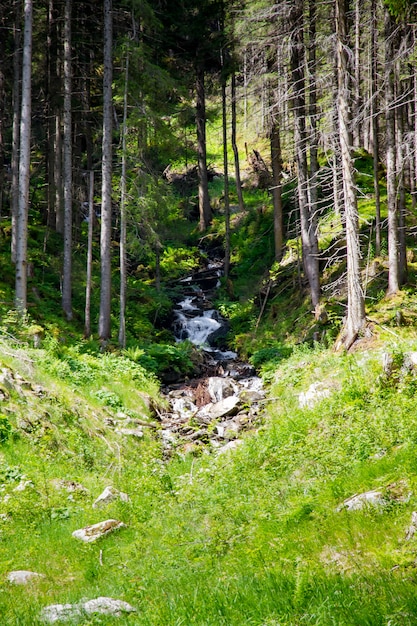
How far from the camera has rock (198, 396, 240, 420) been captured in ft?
42.0

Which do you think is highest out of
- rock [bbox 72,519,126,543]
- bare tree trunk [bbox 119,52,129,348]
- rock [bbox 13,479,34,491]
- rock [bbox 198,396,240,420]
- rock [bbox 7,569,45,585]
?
bare tree trunk [bbox 119,52,129,348]

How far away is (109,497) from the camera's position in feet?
24.1

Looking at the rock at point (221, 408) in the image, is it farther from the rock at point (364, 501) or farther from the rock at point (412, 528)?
the rock at point (412, 528)

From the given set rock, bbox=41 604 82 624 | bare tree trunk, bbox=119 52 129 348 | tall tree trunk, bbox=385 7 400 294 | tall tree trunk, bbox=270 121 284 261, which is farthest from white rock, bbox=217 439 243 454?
tall tree trunk, bbox=270 121 284 261

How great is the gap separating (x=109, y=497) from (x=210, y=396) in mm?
7326

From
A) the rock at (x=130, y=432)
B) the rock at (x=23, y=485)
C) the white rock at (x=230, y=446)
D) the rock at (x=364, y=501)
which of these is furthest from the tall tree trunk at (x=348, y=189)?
the rock at (x=23, y=485)

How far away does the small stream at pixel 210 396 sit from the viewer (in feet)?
37.6

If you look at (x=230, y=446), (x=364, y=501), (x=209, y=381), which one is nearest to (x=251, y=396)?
(x=209, y=381)

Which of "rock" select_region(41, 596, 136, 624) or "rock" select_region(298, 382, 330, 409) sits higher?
"rock" select_region(41, 596, 136, 624)

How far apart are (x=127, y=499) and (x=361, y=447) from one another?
3535 mm

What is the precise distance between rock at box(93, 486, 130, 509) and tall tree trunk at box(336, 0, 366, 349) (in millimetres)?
6631

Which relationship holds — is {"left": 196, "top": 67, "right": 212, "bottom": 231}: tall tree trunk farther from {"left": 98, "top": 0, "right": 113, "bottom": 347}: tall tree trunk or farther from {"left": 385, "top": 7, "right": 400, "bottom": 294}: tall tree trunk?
{"left": 385, "top": 7, "right": 400, "bottom": 294}: tall tree trunk

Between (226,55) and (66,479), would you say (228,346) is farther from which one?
(226,55)

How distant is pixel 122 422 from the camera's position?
37.5 feet
